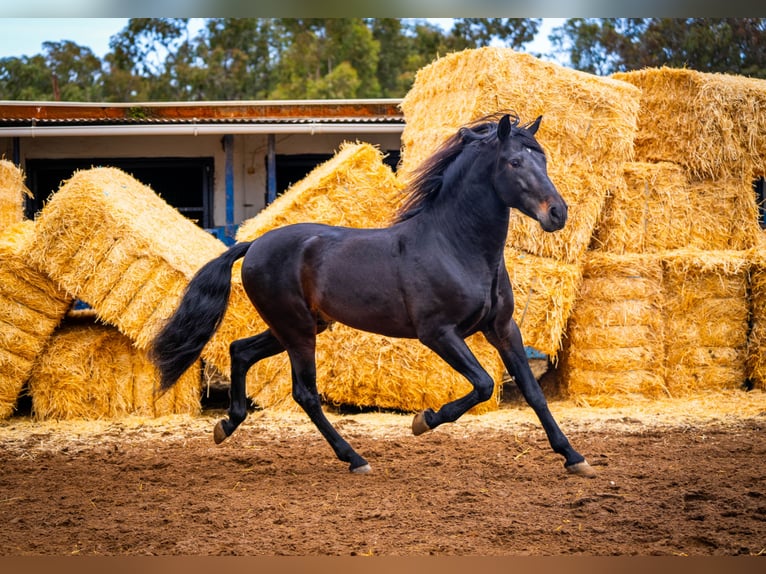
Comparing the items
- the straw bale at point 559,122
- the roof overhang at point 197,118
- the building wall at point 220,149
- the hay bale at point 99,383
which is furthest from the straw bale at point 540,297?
the building wall at point 220,149

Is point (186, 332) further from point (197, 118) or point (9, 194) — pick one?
point (197, 118)

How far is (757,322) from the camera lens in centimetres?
758

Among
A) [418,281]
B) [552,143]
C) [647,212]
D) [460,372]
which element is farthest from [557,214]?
[647,212]

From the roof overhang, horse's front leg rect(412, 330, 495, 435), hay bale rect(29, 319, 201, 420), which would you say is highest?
the roof overhang

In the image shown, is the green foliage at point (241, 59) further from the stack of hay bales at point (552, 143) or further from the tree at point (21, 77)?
the stack of hay bales at point (552, 143)

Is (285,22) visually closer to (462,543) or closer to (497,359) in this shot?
(497,359)

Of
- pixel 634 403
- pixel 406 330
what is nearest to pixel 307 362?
pixel 406 330

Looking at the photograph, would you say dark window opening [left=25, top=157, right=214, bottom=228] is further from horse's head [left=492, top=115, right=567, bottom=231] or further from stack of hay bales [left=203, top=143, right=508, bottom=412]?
horse's head [left=492, top=115, right=567, bottom=231]

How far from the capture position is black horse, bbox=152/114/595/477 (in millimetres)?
4695

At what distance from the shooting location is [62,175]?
39.1 ft

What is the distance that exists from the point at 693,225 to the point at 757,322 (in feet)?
3.42

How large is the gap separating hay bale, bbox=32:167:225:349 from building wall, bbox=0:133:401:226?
185 inches

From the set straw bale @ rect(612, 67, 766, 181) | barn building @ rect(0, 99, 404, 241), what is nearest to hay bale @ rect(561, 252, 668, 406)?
straw bale @ rect(612, 67, 766, 181)

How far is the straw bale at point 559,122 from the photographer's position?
23.0ft
